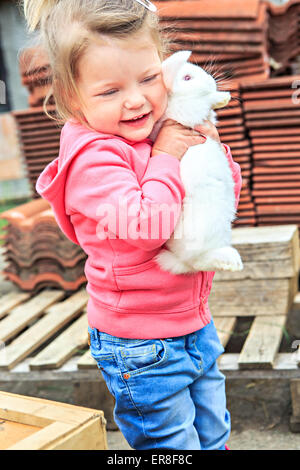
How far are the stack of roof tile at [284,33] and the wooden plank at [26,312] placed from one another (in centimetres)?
243

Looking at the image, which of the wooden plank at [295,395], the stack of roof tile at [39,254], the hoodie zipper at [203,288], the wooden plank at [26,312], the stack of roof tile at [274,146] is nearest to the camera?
the hoodie zipper at [203,288]

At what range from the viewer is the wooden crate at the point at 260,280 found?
10.9 ft

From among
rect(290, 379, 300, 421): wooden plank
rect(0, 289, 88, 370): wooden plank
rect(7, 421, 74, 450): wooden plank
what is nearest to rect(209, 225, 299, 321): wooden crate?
rect(290, 379, 300, 421): wooden plank

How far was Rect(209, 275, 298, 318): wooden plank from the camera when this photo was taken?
10.9 feet

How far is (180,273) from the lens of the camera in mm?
1743

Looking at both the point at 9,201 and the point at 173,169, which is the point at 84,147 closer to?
the point at 173,169

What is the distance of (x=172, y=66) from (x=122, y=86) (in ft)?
0.57

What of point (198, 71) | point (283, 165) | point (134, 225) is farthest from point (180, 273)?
point (283, 165)

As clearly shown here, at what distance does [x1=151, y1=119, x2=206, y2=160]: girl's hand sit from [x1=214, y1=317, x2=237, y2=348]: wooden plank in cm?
158

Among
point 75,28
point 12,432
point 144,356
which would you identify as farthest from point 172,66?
point 12,432

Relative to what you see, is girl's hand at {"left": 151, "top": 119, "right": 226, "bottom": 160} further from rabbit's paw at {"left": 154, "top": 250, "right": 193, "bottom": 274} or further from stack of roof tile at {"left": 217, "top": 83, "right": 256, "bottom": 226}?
stack of roof tile at {"left": 217, "top": 83, "right": 256, "bottom": 226}

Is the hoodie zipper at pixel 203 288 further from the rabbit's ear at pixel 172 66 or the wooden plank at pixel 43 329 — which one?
the wooden plank at pixel 43 329

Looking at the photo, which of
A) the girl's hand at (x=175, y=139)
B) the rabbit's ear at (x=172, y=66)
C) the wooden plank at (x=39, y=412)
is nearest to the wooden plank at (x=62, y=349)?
the wooden plank at (x=39, y=412)

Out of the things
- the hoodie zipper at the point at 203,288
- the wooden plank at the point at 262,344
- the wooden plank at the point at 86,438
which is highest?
the hoodie zipper at the point at 203,288
